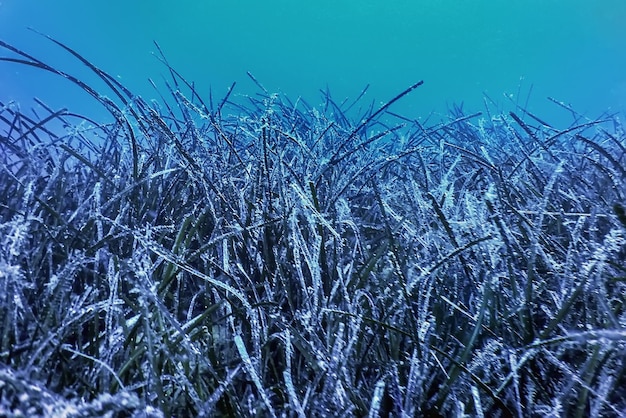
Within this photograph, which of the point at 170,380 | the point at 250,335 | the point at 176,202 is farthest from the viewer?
the point at 176,202

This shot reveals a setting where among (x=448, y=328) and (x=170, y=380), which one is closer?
(x=170, y=380)

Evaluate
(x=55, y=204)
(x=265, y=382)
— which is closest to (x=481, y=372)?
(x=265, y=382)

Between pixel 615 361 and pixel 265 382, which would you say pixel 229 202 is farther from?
pixel 615 361

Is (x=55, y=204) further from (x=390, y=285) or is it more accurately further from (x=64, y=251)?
(x=390, y=285)

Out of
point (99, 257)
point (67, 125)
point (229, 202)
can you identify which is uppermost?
point (67, 125)

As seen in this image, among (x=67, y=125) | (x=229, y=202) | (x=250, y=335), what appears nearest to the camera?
(x=250, y=335)

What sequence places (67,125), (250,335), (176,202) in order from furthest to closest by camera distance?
1. (67,125)
2. (176,202)
3. (250,335)

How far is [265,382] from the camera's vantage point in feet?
1.79

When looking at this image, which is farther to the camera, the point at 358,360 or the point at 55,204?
the point at 55,204

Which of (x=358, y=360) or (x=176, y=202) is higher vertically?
(x=176, y=202)

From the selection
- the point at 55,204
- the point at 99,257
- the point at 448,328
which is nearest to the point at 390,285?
the point at 448,328

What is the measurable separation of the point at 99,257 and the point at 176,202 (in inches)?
11.3

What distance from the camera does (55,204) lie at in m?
0.86

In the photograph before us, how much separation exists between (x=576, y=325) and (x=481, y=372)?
0.13m
